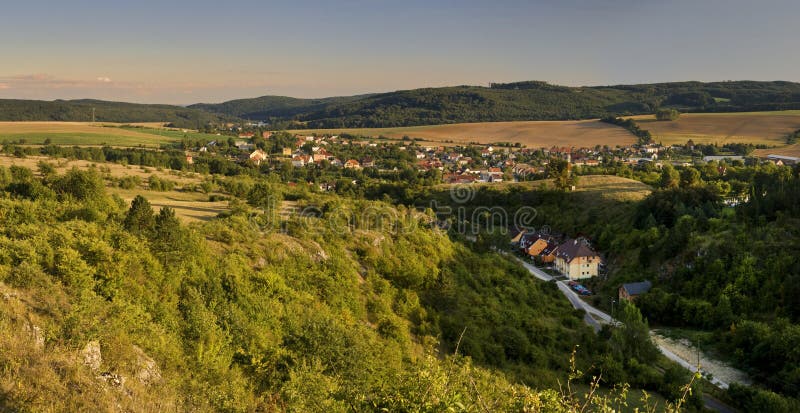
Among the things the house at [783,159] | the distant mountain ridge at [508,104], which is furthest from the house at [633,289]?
the distant mountain ridge at [508,104]

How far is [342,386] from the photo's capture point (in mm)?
8820

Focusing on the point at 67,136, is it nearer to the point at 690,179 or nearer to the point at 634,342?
the point at 634,342

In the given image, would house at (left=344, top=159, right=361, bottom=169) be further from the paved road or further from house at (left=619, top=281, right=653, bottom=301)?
house at (left=619, top=281, right=653, bottom=301)

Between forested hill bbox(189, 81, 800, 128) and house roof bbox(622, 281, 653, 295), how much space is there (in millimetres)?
121278

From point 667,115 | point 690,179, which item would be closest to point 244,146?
point 690,179

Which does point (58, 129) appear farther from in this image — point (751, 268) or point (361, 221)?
point (751, 268)

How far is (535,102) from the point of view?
16850 centimetres

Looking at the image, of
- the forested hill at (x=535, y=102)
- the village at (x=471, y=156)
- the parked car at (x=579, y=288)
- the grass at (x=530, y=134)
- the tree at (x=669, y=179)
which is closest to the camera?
the parked car at (x=579, y=288)

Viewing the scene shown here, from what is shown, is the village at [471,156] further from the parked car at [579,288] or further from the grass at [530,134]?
the parked car at [579,288]

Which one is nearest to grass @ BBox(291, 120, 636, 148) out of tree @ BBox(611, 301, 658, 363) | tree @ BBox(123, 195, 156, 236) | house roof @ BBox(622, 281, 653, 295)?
house roof @ BBox(622, 281, 653, 295)

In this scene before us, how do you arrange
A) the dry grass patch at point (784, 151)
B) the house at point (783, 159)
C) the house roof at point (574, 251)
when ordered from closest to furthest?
the house roof at point (574, 251) < the house at point (783, 159) < the dry grass patch at point (784, 151)

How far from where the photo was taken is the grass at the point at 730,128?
3376 inches

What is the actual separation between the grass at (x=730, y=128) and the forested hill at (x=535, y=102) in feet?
126

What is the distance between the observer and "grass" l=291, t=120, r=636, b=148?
10231cm
